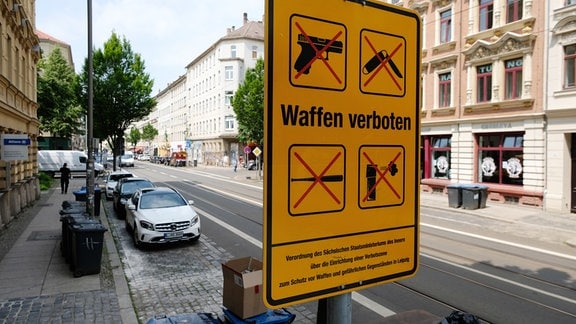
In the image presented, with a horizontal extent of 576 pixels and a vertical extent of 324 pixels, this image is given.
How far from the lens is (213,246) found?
1169 cm

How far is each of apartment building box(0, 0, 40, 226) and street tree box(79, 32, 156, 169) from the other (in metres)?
12.8

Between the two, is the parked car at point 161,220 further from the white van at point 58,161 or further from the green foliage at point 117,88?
the white van at point 58,161

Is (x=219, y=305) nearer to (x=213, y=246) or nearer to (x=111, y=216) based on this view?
(x=213, y=246)

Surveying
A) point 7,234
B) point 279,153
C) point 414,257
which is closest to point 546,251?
point 414,257

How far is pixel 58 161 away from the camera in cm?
3969

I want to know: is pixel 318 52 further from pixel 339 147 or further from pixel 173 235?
pixel 173 235

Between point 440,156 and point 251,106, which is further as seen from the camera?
point 251,106

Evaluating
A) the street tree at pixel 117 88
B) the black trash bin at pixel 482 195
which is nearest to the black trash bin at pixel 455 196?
the black trash bin at pixel 482 195

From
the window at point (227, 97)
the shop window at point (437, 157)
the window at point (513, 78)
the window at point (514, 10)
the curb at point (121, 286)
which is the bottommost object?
the curb at point (121, 286)

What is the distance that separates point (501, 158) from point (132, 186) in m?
17.4

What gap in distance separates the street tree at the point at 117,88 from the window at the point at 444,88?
25.0 metres

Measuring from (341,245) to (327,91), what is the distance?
0.61 meters

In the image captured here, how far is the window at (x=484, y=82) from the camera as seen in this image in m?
21.2

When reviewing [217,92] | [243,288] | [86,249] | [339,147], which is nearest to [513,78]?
[243,288]
